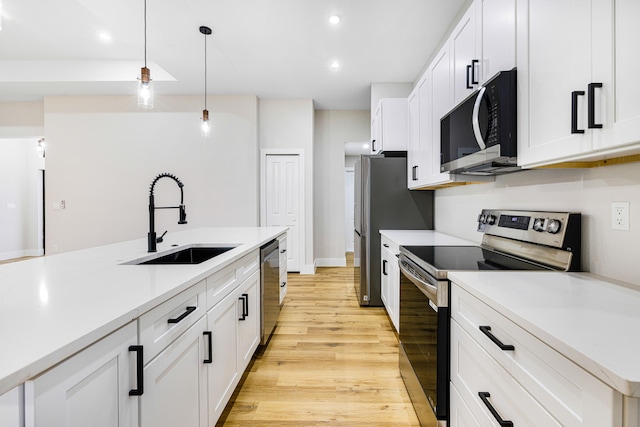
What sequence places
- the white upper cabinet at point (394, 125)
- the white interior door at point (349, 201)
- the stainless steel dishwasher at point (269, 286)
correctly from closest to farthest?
the stainless steel dishwasher at point (269, 286)
the white upper cabinet at point (394, 125)
the white interior door at point (349, 201)

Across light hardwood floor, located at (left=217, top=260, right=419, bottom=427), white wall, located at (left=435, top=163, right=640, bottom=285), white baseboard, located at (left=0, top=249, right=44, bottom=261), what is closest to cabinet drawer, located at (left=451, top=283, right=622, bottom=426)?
white wall, located at (left=435, top=163, right=640, bottom=285)

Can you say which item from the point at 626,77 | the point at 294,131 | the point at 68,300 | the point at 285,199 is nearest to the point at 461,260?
the point at 626,77

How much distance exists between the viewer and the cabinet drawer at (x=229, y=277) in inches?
55.2

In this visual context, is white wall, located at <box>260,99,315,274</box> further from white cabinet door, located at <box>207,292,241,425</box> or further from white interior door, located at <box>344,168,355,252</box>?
white cabinet door, located at <box>207,292,241,425</box>

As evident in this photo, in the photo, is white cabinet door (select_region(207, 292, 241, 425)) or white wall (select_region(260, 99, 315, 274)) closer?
white cabinet door (select_region(207, 292, 241, 425))

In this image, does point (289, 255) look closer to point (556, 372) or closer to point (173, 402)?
point (173, 402)

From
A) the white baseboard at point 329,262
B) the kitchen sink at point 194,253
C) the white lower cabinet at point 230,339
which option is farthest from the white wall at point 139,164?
the white lower cabinet at point 230,339

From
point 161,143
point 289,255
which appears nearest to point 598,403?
point 289,255

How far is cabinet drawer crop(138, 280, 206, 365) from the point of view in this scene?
90cm

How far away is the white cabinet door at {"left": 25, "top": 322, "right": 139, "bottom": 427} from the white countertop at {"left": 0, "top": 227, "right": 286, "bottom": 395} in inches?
1.5

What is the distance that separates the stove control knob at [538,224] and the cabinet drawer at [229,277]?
1603mm

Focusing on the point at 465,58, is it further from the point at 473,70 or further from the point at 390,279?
the point at 390,279

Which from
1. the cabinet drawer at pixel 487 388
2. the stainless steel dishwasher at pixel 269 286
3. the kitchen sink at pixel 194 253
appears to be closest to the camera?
the cabinet drawer at pixel 487 388

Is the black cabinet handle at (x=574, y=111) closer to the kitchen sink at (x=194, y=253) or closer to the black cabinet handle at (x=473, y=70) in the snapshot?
the black cabinet handle at (x=473, y=70)
